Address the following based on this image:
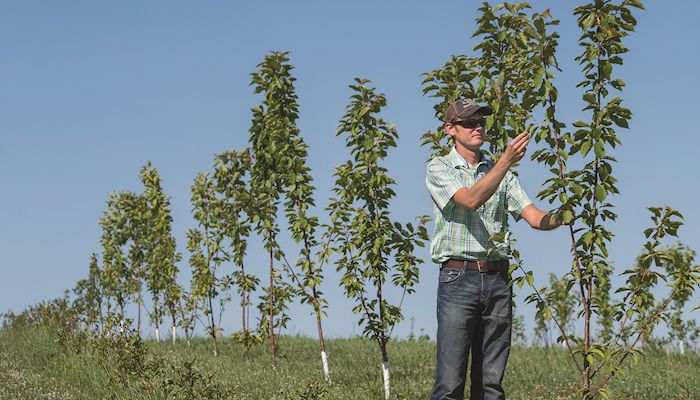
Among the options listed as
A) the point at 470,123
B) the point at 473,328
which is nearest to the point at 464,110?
the point at 470,123

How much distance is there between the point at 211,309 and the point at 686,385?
928cm

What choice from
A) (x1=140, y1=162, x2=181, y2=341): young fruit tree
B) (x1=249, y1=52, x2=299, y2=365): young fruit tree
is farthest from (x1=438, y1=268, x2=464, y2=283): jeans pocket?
(x1=140, y1=162, x2=181, y2=341): young fruit tree

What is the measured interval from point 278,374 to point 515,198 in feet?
21.9

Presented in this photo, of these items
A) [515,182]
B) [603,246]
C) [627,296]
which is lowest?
[627,296]

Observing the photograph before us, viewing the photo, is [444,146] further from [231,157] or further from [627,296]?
[231,157]

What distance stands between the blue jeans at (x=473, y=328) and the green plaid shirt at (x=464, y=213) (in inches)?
6.2

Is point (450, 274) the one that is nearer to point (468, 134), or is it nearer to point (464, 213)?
point (464, 213)

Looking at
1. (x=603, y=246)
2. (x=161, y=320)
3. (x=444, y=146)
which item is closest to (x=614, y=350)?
(x=603, y=246)

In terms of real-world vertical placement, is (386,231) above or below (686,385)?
above

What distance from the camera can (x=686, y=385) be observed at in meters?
10.2

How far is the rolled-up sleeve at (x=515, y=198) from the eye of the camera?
579 centimetres

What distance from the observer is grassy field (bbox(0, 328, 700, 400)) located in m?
8.95

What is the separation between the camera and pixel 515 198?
5816 millimetres

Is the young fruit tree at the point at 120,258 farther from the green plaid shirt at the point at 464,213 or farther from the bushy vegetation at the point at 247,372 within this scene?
the green plaid shirt at the point at 464,213
